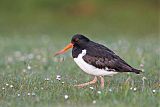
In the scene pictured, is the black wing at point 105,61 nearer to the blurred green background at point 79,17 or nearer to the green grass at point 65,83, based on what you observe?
the green grass at point 65,83

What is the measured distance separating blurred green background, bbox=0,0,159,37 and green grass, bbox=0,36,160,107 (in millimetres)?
11357

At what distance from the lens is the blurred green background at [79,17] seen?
1110 inches

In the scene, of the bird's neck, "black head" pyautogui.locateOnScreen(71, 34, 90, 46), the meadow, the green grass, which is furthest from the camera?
"black head" pyautogui.locateOnScreen(71, 34, 90, 46)

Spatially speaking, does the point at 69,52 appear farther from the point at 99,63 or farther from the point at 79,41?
the point at 99,63

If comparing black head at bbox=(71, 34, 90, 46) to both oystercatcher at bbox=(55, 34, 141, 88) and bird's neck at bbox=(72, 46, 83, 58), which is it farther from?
oystercatcher at bbox=(55, 34, 141, 88)

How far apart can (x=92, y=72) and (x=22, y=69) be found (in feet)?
11.6

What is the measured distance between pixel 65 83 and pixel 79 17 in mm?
21623

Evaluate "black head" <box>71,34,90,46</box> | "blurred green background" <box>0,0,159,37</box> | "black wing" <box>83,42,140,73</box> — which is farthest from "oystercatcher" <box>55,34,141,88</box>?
"blurred green background" <box>0,0,159,37</box>

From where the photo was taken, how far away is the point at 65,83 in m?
9.90

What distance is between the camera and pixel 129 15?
31.5m

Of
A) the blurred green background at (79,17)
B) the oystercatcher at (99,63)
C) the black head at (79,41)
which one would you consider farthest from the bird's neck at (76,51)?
the blurred green background at (79,17)

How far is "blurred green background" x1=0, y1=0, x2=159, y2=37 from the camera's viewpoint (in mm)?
28203

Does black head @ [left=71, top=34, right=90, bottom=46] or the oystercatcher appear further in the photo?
black head @ [left=71, top=34, right=90, bottom=46]

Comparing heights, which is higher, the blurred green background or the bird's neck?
the blurred green background
